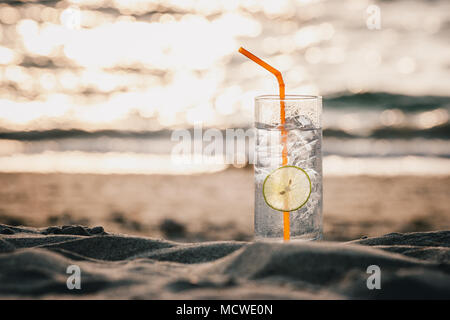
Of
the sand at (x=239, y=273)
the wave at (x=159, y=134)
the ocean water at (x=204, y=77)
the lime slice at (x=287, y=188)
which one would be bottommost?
the sand at (x=239, y=273)

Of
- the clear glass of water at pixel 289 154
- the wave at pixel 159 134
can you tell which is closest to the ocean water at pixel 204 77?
the wave at pixel 159 134

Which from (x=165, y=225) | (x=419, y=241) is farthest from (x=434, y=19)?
(x=419, y=241)

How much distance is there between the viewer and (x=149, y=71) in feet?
46.5

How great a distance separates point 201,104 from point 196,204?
5.52 metres

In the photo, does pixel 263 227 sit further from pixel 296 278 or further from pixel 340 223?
pixel 340 223

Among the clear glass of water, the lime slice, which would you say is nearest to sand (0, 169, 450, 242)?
the clear glass of water

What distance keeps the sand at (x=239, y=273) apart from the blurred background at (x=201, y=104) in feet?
12.3

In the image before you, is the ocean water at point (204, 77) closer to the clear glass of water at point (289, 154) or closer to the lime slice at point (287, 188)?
the clear glass of water at point (289, 154)

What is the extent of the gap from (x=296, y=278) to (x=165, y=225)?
4.69m

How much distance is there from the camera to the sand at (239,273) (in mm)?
2070

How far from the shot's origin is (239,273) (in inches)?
91.0

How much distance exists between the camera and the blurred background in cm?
746

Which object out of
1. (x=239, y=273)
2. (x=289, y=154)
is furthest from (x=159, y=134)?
(x=239, y=273)

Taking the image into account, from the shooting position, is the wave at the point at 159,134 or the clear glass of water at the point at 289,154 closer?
the clear glass of water at the point at 289,154
